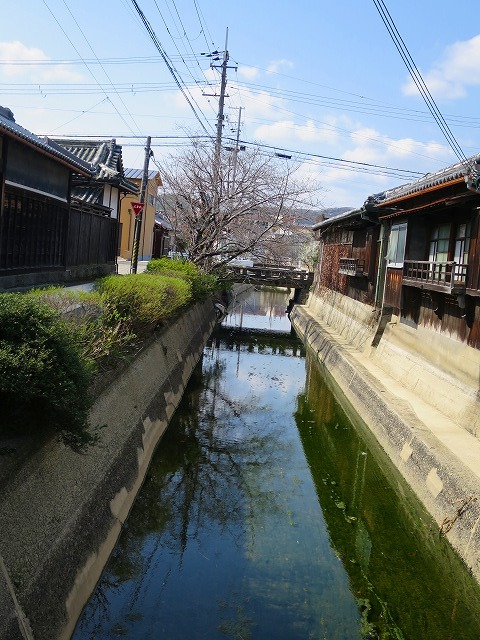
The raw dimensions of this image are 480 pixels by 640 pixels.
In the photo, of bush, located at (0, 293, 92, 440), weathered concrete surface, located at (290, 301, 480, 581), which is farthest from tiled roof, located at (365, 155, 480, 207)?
bush, located at (0, 293, 92, 440)

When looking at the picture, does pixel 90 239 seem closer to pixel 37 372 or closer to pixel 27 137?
pixel 27 137

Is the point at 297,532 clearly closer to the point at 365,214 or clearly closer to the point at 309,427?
the point at 309,427

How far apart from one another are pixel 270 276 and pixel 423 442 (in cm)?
2720

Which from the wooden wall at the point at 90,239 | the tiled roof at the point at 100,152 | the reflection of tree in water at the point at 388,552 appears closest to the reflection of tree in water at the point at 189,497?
the reflection of tree in water at the point at 388,552

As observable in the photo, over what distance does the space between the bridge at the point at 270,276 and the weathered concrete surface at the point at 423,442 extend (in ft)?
53.5

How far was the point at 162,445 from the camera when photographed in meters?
12.0

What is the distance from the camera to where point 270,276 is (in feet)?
122

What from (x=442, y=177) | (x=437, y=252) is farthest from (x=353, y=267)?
(x=442, y=177)

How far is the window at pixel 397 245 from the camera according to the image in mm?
17141

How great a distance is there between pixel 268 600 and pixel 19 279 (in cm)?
1038

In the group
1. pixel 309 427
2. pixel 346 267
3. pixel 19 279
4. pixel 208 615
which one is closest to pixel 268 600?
pixel 208 615

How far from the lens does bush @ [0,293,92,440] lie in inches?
226

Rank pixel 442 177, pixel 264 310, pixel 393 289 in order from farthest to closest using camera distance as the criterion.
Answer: pixel 264 310
pixel 393 289
pixel 442 177

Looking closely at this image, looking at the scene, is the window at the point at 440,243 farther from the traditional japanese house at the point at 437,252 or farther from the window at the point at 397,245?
the window at the point at 397,245
